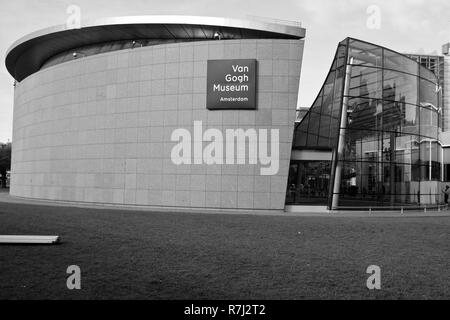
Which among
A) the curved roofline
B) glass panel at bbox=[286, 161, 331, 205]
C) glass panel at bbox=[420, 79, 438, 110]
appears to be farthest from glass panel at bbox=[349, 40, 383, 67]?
glass panel at bbox=[286, 161, 331, 205]

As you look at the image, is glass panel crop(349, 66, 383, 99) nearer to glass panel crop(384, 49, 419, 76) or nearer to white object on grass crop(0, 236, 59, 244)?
glass panel crop(384, 49, 419, 76)

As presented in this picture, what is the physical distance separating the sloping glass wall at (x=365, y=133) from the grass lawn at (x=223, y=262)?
9.29 m

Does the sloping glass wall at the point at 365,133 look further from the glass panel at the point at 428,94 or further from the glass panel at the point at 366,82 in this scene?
the glass panel at the point at 428,94

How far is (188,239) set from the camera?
→ 12.3m

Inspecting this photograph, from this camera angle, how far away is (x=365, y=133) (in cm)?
2497

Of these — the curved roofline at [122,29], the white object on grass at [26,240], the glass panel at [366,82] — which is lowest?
the white object on grass at [26,240]

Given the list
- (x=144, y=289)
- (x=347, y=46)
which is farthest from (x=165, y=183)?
(x=144, y=289)

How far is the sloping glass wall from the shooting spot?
24562 millimetres
